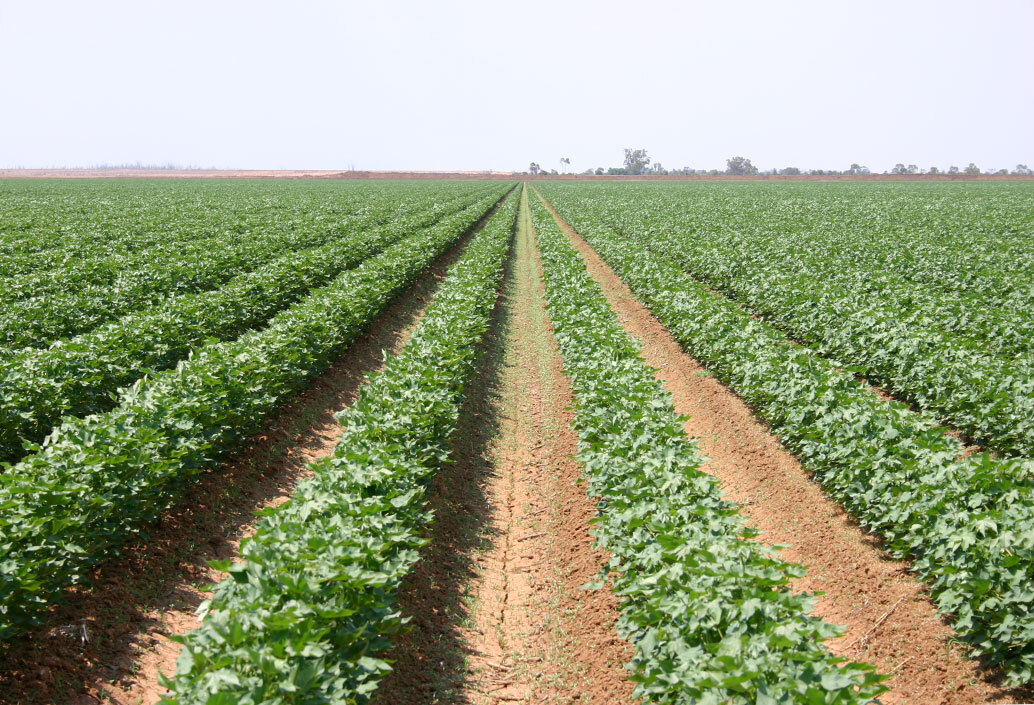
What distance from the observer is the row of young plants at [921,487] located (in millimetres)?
5117

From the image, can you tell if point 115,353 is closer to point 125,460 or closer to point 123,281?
point 125,460

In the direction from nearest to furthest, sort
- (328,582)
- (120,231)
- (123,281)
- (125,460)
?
(328,582)
(125,460)
(123,281)
(120,231)

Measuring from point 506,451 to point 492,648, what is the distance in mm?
4304

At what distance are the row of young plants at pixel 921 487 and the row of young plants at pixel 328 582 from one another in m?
5.18

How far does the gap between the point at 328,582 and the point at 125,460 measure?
3277 mm

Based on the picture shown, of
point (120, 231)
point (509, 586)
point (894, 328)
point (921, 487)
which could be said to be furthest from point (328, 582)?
point (120, 231)

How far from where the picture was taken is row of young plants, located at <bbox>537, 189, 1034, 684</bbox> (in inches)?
201

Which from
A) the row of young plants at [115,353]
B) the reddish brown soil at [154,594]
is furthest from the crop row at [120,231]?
the reddish brown soil at [154,594]

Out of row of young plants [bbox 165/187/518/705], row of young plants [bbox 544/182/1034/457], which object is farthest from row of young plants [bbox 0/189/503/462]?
row of young plants [bbox 544/182/1034/457]

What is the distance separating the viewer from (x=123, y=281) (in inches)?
611

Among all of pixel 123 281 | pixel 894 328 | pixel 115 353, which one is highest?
pixel 123 281

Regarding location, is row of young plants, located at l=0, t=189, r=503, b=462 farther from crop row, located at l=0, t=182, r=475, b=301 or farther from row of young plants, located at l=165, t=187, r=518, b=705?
crop row, located at l=0, t=182, r=475, b=301

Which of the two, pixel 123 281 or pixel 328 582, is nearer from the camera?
pixel 328 582

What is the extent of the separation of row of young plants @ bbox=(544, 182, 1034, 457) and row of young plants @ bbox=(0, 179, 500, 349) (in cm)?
1603
